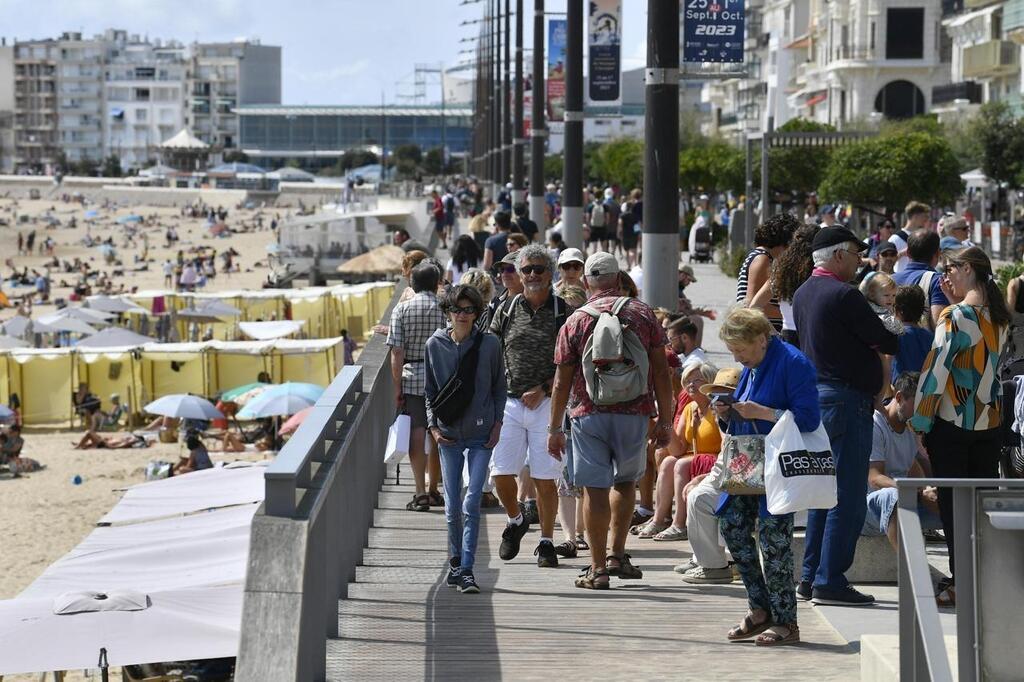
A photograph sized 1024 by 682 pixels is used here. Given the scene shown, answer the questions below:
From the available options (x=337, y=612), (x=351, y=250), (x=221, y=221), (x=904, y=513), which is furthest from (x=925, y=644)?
(x=221, y=221)

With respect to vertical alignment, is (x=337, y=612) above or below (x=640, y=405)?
below

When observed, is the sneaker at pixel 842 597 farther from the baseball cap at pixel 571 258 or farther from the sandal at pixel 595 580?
the baseball cap at pixel 571 258

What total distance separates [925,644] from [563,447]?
430 centimetres

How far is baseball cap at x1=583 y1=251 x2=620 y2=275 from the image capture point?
828cm

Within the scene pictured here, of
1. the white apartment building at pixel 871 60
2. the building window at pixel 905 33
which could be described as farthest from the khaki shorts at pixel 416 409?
the building window at pixel 905 33

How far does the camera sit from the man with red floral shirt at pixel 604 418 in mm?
8203

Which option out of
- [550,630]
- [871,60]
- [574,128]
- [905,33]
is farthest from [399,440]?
[905,33]

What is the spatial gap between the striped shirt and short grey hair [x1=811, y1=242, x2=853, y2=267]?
55cm

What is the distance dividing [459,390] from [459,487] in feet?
1.70

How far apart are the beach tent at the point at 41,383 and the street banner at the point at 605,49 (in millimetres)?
18856

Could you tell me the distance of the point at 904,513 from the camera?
4645 mm

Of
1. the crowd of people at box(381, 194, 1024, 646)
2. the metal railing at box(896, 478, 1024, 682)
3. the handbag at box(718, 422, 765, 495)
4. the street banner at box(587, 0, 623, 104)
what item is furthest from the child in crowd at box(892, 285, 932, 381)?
the street banner at box(587, 0, 623, 104)

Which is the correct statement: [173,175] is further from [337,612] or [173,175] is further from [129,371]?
[337,612]

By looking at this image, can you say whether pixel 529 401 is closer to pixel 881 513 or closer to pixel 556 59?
pixel 881 513
